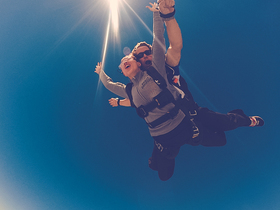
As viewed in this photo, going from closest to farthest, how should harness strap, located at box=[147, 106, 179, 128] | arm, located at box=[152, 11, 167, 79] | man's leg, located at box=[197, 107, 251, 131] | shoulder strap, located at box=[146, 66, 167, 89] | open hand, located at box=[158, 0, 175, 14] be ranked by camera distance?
open hand, located at box=[158, 0, 175, 14] < arm, located at box=[152, 11, 167, 79] < shoulder strap, located at box=[146, 66, 167, 89] < harness strap, located at box=[147, 106, 179, 128] < man's leg, located at box=[197, 107, 251, 131]

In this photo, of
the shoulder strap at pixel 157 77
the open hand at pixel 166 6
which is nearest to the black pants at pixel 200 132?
the shoulder strap at pixel 157 77

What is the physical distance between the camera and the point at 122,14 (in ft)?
8.64

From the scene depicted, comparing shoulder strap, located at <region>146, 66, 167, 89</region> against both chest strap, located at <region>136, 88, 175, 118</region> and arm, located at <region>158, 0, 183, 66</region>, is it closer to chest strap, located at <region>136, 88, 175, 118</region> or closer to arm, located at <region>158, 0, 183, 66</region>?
chest strap, located at <region>136, 88, 175, 118</region>

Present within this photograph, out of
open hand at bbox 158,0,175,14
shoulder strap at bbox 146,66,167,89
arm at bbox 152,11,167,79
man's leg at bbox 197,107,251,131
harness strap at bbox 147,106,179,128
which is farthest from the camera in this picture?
man's leg at bbox 197,107,251,131

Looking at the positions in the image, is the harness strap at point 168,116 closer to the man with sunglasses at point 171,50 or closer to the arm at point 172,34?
the man with sunglasses at point 171,50

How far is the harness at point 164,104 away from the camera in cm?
144

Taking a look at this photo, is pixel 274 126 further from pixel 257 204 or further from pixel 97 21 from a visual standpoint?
pixel 97 21

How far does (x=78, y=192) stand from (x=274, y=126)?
4502mm

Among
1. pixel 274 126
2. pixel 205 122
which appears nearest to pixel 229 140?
pixel 274 126

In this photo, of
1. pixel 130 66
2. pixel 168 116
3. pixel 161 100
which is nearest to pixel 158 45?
pixel 130 66

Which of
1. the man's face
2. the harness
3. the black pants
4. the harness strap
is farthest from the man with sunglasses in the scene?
the black pants

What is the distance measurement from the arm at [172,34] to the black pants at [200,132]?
749 millimetres

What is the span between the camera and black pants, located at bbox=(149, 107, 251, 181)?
1.63 metres

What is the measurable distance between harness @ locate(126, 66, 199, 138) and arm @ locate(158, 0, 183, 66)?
230mm
